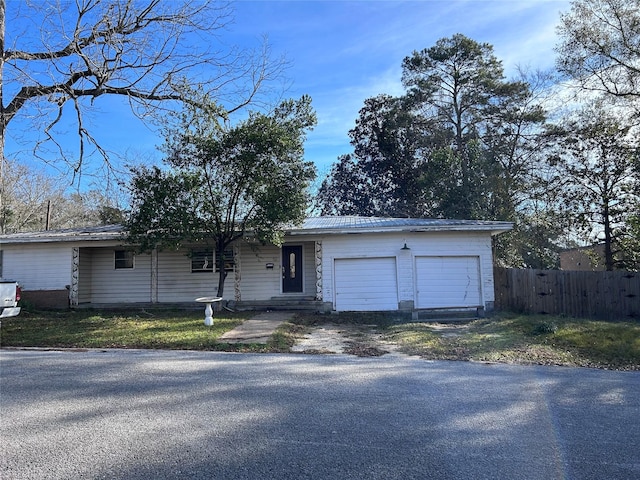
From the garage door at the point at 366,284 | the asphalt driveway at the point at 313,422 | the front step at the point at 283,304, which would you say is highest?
the garage door at the point at 366,284

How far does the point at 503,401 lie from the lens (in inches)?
194

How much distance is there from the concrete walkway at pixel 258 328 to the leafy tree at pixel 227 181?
2318mm

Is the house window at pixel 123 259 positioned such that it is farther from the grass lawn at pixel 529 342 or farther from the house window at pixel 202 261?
the grass lawn at pixel 529 342

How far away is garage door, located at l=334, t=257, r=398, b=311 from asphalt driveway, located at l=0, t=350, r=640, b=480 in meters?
7.30

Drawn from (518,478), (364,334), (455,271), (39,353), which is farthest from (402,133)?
(518,478)

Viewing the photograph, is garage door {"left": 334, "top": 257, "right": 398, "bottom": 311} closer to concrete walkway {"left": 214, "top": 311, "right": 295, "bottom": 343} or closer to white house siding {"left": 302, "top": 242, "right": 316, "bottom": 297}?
white house siding {"left": 302, "top": 242, "right": 316, "bottom": 297}

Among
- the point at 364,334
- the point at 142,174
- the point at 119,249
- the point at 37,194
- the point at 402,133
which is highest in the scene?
the point at 402,133

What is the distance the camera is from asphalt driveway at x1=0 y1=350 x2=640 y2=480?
322cm

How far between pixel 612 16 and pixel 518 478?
17.1 metres

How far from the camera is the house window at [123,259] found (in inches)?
639

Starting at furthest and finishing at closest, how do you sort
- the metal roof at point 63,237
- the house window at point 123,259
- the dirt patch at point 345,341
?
the house window at point 123,259 → the metal roof at point 63,237 → the dirt patch at point 345,341

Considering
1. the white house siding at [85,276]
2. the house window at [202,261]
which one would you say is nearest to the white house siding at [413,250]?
the house window at [202,261]

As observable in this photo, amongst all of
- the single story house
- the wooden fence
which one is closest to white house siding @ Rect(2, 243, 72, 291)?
the single story house

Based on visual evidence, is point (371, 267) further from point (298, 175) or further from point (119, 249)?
point (119, 249)
